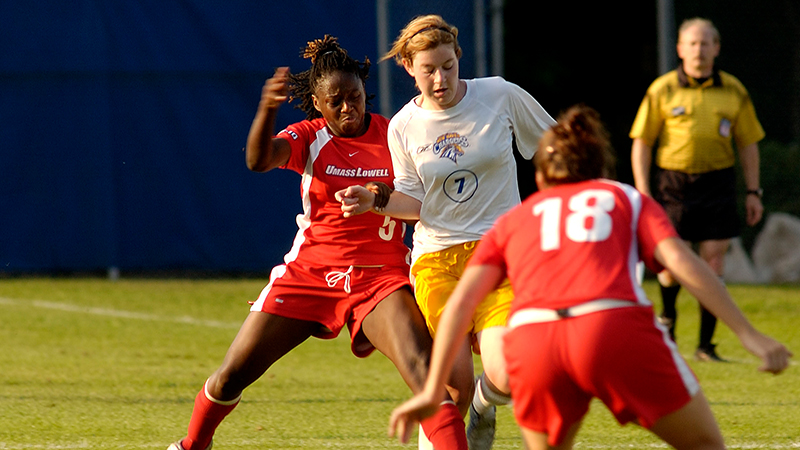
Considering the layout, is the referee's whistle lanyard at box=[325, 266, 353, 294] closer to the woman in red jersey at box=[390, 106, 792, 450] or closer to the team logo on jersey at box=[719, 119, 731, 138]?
the woman in red jersey at box=[390, 106, 792, 450]

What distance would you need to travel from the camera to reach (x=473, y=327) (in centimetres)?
482

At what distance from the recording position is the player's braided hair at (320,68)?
16.3ft

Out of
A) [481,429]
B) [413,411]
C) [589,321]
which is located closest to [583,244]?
[589,321]

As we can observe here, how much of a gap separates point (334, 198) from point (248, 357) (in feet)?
2.64

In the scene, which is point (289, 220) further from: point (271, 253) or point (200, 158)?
point (200, 158)

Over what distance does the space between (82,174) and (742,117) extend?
7.77 metres

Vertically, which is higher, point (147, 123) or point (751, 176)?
point (751, 176)

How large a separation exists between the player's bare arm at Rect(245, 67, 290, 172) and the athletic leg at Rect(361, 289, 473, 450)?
30.6 inches

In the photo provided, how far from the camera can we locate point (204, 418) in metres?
4.88

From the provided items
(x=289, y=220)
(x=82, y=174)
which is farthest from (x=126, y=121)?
(x=289, y=220)

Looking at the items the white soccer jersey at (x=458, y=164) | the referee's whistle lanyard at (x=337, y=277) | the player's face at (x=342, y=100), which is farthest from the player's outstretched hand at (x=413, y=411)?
the player's face at (x=342, y=100)

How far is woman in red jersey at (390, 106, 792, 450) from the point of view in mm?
3113

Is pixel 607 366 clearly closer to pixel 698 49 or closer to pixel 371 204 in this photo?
pixel 371 204

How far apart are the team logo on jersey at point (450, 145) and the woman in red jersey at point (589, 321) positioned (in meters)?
1.55
